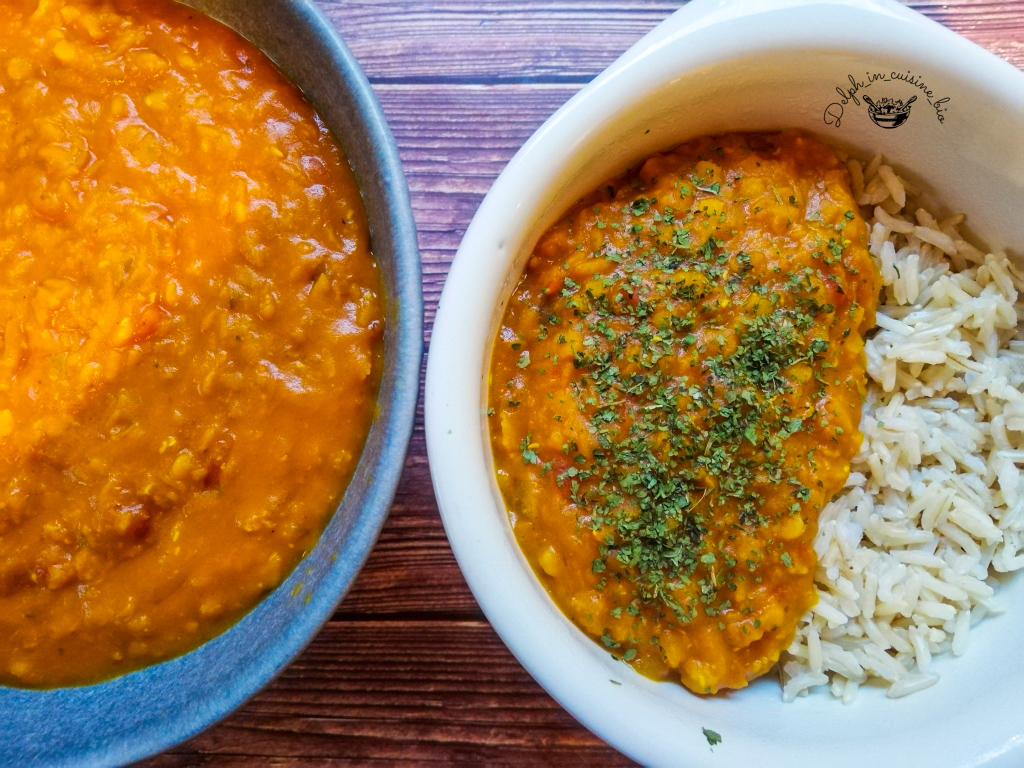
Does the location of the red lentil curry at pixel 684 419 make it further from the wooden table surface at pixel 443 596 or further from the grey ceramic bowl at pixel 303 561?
the wooden table surface at pixel 443 596

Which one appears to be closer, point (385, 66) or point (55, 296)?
point (55, 296)

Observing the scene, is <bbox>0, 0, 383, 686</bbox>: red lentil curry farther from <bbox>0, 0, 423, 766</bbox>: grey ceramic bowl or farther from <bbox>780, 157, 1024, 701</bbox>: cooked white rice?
<bbox>780, 157, 1024, 701</bbox>: cooked white rice

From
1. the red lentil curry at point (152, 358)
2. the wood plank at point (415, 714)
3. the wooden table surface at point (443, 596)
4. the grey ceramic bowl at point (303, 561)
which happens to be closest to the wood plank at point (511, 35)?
the wooden table surface at point (443, 596)

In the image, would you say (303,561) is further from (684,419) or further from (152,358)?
(684,419)

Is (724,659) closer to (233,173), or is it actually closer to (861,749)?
(861,749)

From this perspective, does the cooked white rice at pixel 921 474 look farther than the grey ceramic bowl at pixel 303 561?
Yes

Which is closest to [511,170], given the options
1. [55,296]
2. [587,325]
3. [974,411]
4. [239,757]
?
[587,325]

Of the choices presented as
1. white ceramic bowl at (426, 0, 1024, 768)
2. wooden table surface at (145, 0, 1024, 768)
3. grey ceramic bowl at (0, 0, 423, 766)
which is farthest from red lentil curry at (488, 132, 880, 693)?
wooden table surface at (145, 0, 1024, 768)
